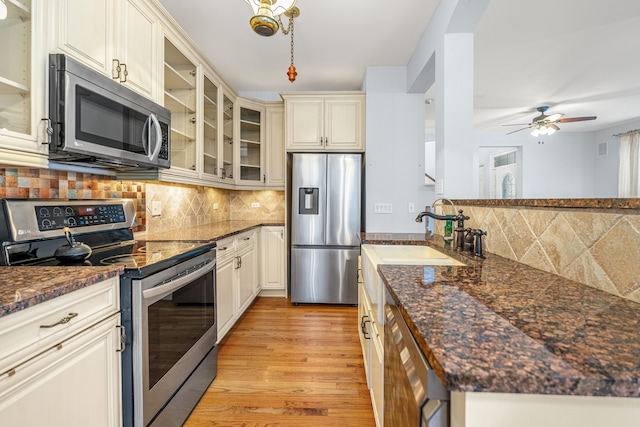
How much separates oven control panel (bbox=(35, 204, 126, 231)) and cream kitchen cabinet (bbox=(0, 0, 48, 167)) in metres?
0.27

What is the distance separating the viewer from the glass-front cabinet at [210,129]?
8.64 ft

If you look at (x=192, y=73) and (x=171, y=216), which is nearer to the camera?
(x=192, y=73)

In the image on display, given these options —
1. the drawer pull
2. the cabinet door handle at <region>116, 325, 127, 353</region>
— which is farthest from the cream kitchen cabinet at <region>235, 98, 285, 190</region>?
the drawer pull

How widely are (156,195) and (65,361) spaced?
5.40ft

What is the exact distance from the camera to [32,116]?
1.14m

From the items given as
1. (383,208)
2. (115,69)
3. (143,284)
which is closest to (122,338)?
(143,284)

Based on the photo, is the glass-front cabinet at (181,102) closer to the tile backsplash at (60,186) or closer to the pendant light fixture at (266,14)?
the tile backsplash at (60,186)

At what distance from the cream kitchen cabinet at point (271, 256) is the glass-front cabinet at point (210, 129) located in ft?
3.09

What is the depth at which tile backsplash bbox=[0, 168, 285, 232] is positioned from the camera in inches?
54.2

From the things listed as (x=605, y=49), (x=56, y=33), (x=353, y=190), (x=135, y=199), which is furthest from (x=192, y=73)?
(x=605, y=49)

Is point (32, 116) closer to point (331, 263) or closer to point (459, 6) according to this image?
point (459, 6)

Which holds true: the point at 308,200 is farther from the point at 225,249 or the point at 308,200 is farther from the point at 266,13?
the point at 266,13

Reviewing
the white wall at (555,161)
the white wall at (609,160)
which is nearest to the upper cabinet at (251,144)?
the white wall at (555,161)

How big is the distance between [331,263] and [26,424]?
2.62 m
